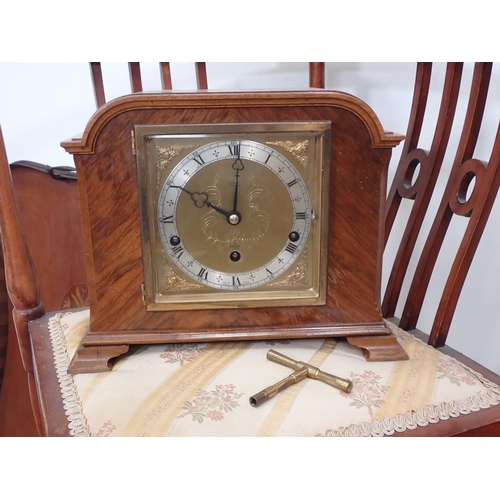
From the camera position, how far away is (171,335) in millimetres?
907

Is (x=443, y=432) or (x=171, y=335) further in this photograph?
(x=171, y=335)

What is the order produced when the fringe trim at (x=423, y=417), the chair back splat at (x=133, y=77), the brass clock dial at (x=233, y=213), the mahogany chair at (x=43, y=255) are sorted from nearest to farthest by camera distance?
1. the fringe trim at (x=423, y=417)
2. the brass clock dial at (x=233, y=213)
3. the chair back splat at (x=133, y=77)
4. the mahogany chair at (x=43, y=255)

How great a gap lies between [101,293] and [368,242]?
462 mm

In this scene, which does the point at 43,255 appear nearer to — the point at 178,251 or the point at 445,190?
the point at 178,251

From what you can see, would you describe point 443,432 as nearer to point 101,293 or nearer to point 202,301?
point 202,301

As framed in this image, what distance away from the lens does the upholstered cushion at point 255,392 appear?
0.73m

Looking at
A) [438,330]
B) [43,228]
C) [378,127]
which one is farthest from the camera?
[43,228]

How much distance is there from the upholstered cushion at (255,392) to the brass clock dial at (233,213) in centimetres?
10

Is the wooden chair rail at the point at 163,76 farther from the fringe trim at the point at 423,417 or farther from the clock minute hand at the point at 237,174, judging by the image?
the fringe trim at the point at 423,417

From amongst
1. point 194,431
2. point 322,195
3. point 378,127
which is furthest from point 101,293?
point 378,127

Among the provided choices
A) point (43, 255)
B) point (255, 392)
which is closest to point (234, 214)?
point (255, 392)

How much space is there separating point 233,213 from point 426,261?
405 millimetres

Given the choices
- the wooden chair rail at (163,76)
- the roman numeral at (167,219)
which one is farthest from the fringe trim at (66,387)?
the wooden chair rail at (163,76)

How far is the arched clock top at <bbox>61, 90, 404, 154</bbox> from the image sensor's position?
80 centimetres
